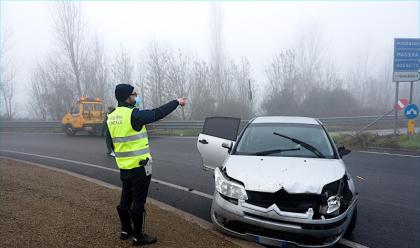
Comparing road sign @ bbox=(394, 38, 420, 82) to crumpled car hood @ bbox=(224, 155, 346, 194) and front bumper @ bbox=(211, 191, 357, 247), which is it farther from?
front bumper @ bbox=(211, 191, 357, 247)

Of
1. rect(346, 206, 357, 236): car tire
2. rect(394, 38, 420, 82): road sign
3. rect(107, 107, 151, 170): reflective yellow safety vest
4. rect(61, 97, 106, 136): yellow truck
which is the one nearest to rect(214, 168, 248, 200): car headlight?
rect(107, 107, 151, 170): reflective yellow safety vest

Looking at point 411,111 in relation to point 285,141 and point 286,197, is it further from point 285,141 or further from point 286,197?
point 286,197

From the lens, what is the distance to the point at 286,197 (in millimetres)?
3760

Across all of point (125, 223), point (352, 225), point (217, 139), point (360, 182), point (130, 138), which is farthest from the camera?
point (360, 182)

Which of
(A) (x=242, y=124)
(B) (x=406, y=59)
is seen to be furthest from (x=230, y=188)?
(A) (x=242, y=124)

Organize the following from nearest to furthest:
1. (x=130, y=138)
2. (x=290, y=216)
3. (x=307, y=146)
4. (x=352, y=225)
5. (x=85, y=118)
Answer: (x=290, y=216), (x=130, y=138), (x=352, y=225), (x=307, y=146), (x=85, y=118)

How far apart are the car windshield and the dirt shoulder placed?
1472 mm

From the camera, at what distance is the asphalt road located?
15.6 ft

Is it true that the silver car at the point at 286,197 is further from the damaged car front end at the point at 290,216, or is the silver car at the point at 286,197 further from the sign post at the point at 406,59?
the sign post at the point at 406,59

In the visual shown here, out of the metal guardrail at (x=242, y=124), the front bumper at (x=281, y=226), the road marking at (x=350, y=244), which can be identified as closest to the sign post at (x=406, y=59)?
the metal guardrail at (x=242, y=124)

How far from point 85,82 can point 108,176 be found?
2704 cm

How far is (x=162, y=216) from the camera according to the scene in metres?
4.90

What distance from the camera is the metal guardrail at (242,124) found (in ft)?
66.8

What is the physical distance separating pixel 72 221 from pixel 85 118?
621 inches
